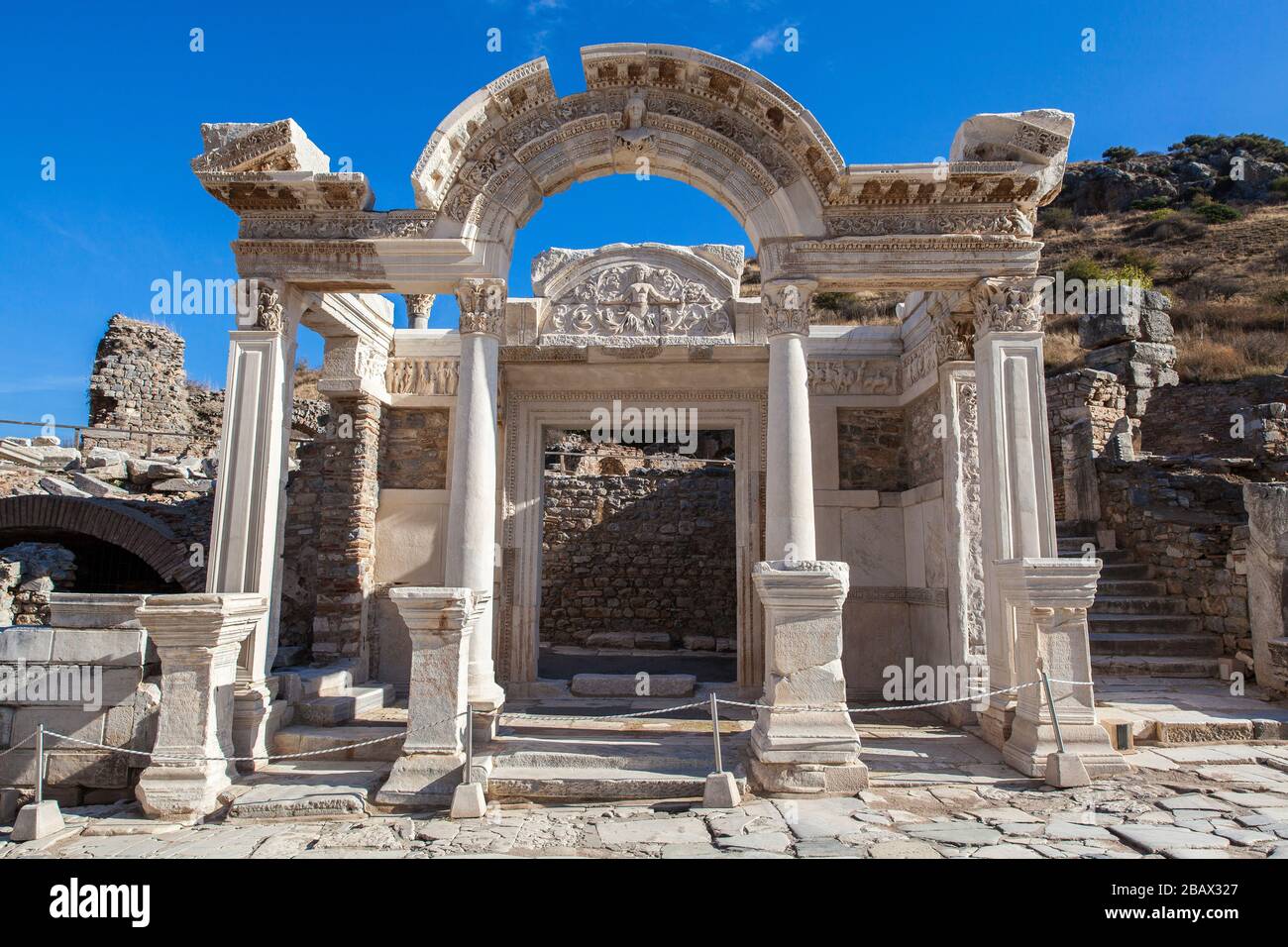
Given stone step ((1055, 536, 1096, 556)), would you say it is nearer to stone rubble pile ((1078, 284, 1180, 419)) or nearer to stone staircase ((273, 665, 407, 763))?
stone rubble pile ((1078, 284, 1180, 419))

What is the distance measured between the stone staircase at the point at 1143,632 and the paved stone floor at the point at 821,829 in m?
4.23

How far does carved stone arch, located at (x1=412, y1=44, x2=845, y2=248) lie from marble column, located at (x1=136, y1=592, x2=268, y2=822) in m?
4.04

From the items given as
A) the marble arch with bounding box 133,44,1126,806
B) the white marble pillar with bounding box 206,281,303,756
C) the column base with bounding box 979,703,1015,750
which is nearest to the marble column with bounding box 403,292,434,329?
the marble arch with bounding box 133,44,1126,806

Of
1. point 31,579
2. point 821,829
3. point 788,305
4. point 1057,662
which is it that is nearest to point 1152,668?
point 1057,662

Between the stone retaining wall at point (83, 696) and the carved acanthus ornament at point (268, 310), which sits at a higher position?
the carved acanthus ornament at point (268, 310)

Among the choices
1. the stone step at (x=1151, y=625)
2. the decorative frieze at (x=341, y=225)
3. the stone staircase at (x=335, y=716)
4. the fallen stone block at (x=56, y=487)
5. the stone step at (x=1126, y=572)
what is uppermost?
the decorative frieze at (x=341, y=225)

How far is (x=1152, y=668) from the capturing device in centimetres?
973

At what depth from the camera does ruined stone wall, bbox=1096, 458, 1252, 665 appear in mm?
9789

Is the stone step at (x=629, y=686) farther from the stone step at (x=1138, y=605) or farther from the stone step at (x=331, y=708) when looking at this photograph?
the stone step at (x=1138, y=605)

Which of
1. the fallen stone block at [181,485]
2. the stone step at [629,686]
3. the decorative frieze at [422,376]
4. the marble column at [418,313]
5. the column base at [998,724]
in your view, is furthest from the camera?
the fallen stone block at [181,485]

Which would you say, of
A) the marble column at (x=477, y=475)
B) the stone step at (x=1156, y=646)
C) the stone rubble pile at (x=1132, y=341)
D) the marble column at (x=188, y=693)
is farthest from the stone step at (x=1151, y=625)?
the marble column at (x=188, y=693)

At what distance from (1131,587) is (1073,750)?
661 centimetres

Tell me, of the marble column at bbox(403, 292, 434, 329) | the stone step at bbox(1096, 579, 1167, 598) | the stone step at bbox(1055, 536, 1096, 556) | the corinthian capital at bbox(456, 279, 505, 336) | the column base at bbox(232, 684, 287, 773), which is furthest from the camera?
the stone step at bbox(1055, 536, 1096, 556)

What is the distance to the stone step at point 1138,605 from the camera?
425 inches
